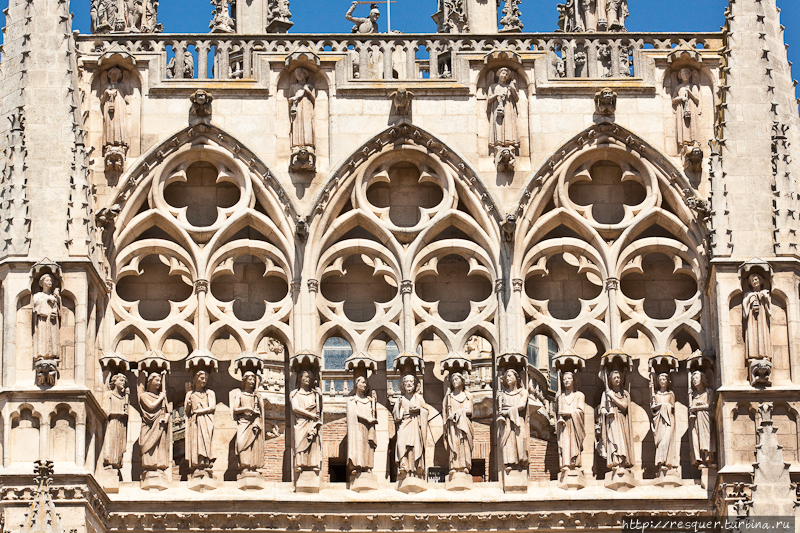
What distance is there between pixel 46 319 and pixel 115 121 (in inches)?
125

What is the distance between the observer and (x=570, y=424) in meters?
30.1

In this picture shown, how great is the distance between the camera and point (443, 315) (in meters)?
31.1

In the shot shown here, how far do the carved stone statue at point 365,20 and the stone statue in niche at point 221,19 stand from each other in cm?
167

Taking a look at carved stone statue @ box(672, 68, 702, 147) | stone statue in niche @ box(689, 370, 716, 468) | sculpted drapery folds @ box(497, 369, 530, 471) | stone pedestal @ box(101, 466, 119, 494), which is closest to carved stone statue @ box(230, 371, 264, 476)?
stone pedestal @ box(101, 466, 119, 494)

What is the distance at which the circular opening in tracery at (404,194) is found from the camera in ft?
103

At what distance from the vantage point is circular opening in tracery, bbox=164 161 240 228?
1236 inches

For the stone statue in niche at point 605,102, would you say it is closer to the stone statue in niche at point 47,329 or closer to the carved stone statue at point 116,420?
the carved stone statue at point 116,420

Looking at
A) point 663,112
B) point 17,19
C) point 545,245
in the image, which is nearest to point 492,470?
point 545,245

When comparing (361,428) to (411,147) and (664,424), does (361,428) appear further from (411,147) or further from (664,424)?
(411,147)

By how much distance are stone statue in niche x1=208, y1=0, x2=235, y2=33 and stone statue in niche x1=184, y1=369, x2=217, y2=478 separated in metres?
6.67

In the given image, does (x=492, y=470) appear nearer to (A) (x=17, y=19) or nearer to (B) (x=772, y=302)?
(B) (x=772, y=302)

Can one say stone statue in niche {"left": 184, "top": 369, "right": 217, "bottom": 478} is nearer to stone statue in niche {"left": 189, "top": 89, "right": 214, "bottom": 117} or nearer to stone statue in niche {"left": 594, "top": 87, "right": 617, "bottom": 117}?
stone statue in niche {"left": 189, "top": 89, "right": 214, "bottom": 117}

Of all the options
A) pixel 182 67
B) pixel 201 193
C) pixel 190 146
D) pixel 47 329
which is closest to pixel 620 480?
pixel 201 193

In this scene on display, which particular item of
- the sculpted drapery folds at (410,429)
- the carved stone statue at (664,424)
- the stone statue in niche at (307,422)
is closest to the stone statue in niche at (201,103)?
the stone statue in niche at (307,422)
